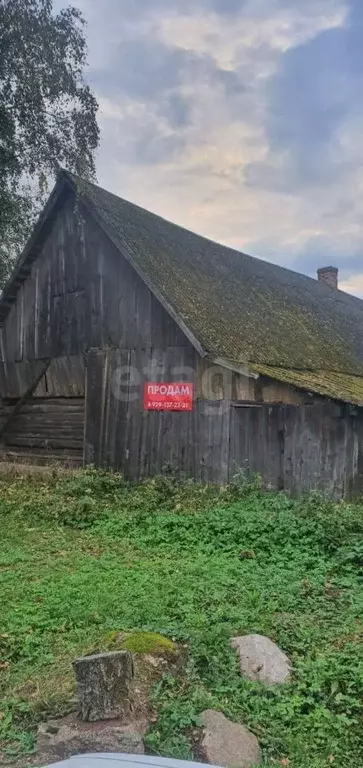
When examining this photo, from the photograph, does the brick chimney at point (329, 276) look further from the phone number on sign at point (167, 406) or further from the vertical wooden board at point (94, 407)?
the phone number on sign at point (167, 406)

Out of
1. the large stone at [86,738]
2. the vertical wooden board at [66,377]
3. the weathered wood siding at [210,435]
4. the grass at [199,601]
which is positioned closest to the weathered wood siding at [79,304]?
the vertical wooden board at [66,377]

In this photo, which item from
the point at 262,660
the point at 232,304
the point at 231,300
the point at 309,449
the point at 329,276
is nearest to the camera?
the point at 262,660

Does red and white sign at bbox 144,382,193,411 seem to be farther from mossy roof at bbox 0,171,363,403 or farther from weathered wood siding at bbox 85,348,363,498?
mossy roof at bbox 0,171,363,403

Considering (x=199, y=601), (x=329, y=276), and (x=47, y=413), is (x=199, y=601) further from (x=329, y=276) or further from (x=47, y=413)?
(x=329, y=276)

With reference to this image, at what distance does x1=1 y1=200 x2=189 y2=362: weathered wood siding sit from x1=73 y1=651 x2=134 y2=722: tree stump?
26.8 feet

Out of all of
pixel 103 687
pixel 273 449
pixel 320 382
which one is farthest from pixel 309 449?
pixel 103 687

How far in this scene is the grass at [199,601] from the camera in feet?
11.5

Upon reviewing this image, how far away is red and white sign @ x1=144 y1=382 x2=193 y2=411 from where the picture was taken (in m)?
11.2

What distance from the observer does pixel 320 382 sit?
437 inches

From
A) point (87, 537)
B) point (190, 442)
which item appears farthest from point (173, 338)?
point (87, 537)

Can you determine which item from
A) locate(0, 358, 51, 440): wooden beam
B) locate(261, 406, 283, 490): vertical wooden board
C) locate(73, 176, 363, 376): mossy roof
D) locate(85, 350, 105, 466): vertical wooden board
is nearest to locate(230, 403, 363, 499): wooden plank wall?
locate(261, 406, 283, 490): vertical wooden board

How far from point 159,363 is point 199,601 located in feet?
22.4

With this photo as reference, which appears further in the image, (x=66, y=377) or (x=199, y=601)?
(x=66, y=377)

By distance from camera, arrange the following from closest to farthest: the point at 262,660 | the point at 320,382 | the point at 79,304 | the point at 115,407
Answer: the point at 262,660
the point at 320,382
the point at 115,407
the point at 79,304
